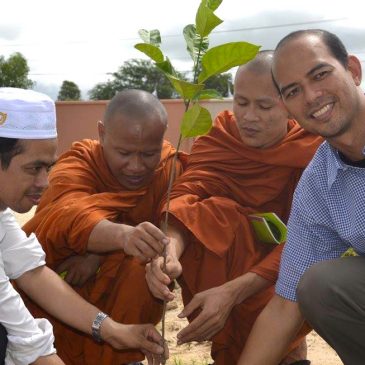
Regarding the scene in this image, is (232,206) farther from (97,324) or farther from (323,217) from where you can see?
(97,324)

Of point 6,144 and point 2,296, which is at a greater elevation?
point 6,144

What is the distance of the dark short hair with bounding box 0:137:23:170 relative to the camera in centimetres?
261

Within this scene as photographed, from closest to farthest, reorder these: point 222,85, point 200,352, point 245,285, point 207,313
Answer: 1. point 207,313
2. point 245,285
3. point 200,352
4. point 222,85

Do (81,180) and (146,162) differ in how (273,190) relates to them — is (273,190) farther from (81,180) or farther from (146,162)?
(81,180)

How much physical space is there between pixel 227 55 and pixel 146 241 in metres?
0.82

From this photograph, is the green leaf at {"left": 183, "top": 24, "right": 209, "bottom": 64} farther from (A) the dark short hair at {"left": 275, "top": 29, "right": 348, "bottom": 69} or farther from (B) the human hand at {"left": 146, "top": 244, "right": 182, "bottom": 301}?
(B) the human hand at {"left": 146, "top": 244, "right": 182, "bottom": 301}

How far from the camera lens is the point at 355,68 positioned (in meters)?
2.79

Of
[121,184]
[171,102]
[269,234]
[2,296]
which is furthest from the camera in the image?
[171,102]

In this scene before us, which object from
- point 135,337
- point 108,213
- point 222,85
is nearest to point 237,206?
point 108,213

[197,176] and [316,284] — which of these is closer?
[316,284]

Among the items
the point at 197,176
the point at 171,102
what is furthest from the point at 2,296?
the point at 171,102

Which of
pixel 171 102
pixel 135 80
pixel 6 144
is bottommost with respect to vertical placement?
pixel 135 80

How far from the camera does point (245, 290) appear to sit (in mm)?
3197

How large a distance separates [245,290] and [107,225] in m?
0.66
